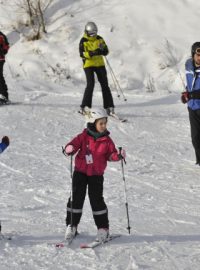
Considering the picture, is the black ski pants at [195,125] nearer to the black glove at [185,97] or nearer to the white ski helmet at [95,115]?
the black glove at [185,97]

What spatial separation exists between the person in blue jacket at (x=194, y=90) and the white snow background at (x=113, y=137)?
707 mm

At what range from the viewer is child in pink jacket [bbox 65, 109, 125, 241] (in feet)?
18.9

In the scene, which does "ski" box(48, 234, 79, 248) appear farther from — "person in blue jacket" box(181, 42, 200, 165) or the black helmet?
the black helmet

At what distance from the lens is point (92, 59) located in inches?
426

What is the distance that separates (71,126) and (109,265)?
5.93 metres

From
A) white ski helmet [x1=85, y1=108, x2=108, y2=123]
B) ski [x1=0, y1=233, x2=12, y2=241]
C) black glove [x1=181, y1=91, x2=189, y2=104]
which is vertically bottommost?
ski [x1=0, y1=233, x2=12, y2=241]

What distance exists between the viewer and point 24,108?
1214 centimetres

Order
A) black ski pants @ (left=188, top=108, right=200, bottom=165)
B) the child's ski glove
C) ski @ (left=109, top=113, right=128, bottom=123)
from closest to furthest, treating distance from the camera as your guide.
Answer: the child's ski glove → black ski pants @ (left=188, top=108, right=200, bottom=165) → ski @ (left=109, top=113, right=128, bottom=123)

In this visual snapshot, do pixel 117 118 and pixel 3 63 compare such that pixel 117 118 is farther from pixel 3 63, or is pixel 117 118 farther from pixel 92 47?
pixel 3 63

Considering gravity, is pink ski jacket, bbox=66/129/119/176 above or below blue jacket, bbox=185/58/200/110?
below

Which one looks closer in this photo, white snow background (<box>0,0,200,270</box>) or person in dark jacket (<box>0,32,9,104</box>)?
white snow background (<box>0,0,200,270</box>)

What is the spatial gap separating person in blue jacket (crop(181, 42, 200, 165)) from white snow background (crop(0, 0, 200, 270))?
71 cm

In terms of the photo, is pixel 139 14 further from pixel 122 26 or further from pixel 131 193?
pixel 131 193

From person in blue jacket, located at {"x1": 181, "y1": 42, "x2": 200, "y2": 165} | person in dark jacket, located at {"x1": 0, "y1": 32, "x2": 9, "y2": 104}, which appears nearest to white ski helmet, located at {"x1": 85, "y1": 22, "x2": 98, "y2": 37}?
person in dark jacket, located at {"x1": 0, "y1": 32, "x2": 9, "y2": 104}
